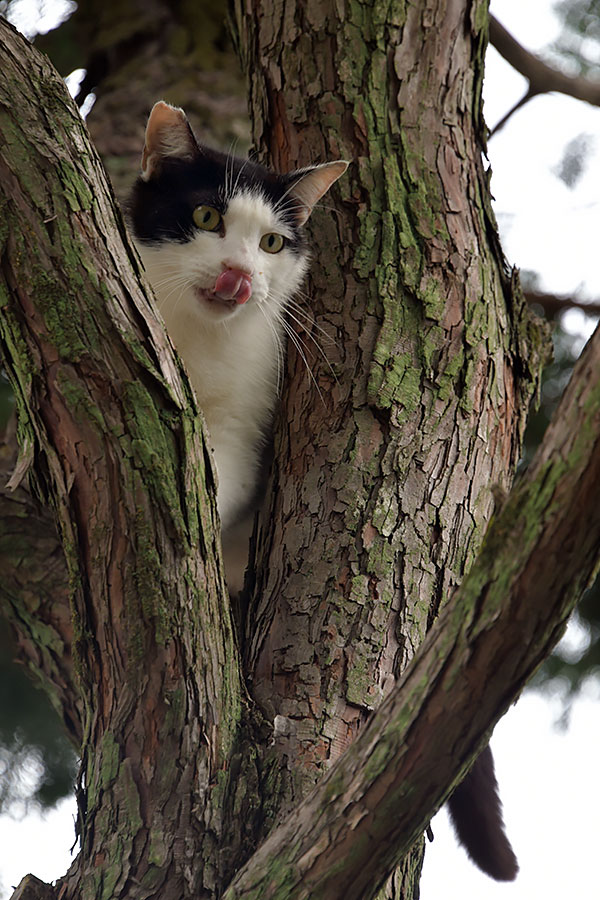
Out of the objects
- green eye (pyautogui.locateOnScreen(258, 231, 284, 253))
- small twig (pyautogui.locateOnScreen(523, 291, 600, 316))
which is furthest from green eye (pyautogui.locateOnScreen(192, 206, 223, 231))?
small twig (pyautogui.locateOnScreen(523, 291, 600, 316))

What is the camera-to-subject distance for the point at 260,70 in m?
2.29

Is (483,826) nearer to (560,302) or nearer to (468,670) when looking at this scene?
(468,670)

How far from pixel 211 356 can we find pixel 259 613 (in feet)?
2.24

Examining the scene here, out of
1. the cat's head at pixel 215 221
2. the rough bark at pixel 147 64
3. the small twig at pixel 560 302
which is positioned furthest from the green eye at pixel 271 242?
the rough bark at pixel 147 64

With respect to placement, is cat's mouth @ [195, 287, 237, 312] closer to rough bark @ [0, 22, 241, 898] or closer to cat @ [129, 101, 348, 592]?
cat @ [129, 101, 348, 592]

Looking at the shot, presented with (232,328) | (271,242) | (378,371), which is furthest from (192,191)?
(378,371)

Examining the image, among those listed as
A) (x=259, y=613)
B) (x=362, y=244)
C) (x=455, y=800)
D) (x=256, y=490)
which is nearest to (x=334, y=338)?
(x=362, y=244)

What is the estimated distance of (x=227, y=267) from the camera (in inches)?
79.3

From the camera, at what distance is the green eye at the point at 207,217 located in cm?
212

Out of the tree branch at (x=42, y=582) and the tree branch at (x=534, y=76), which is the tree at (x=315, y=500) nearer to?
the tree branch at (x=42, y=582)

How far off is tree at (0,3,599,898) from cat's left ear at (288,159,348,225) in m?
0.07

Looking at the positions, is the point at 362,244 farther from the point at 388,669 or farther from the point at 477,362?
the point at 388,669

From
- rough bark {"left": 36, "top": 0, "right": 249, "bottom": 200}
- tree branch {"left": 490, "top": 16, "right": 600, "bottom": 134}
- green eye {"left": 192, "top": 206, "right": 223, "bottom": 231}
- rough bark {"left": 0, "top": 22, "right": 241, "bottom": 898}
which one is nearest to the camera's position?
rough bark {"left": 0, "top": 22, "right": 241, "bottom": 898}

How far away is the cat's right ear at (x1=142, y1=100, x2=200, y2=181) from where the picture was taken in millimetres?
2039
